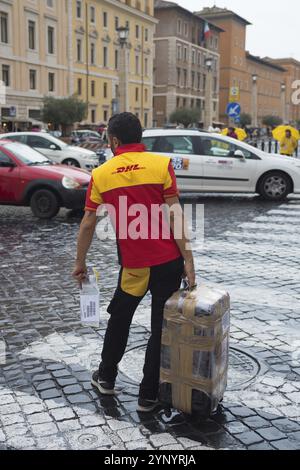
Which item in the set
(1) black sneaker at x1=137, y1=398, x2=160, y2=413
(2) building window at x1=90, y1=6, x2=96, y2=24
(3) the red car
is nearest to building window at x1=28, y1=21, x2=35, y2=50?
(2) building window at x1=90, y1=6, x2=96, y2=24

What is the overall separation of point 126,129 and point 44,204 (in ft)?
26.7

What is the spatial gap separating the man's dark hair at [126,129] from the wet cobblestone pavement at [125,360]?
1.67 m

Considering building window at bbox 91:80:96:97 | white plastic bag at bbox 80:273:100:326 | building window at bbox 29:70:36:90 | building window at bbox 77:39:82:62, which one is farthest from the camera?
building window at bbox 91:80:96:97

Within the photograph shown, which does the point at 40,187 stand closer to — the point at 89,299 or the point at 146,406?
the point at 89,299

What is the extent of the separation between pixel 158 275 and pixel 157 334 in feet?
1.21

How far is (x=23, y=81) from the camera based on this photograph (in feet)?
172

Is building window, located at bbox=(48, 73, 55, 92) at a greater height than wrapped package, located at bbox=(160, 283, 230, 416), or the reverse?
building window, located at bbox=(48, 73, 55, 92)

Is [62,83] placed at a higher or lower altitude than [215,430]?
higher

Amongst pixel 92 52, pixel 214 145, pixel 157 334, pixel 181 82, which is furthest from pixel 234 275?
pixel 181 82

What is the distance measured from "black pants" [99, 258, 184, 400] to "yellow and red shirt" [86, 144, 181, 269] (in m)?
0.09

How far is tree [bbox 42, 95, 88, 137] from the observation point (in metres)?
49.9

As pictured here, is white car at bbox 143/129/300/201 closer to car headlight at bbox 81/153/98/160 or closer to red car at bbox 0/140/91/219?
red car at bbox 0/140/91/219

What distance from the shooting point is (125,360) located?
450 centimetres

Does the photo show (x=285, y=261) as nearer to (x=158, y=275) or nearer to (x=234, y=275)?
(x=234, y=275)
